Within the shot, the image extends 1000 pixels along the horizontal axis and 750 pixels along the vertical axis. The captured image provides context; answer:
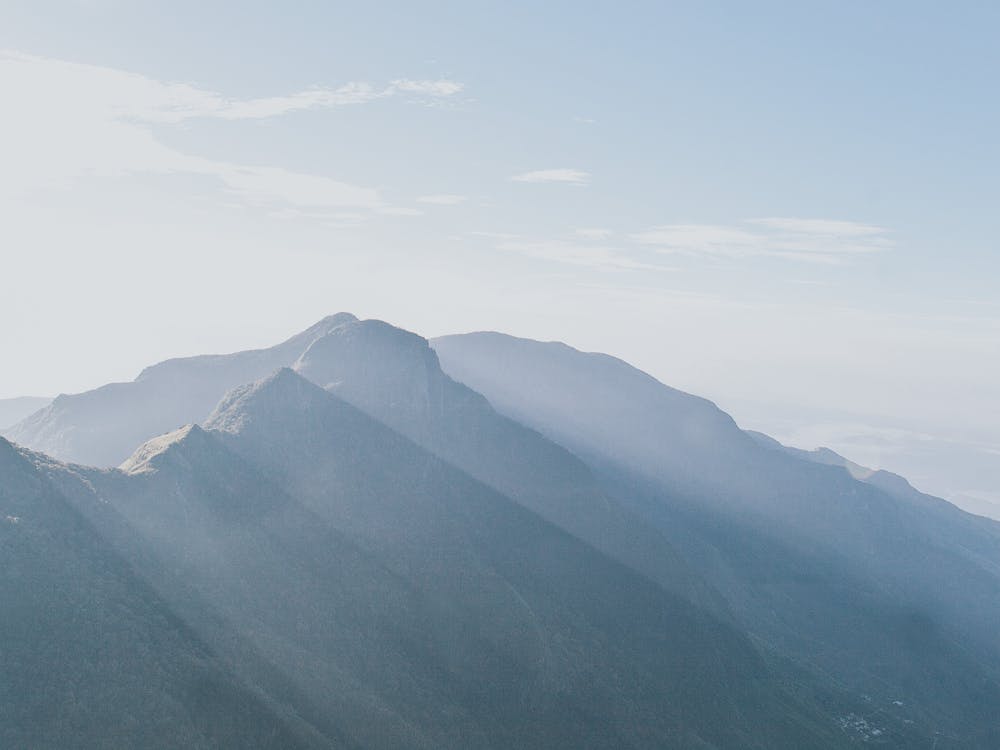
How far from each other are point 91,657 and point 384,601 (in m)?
52.9

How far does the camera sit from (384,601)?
398 feet

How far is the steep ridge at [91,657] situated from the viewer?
69688mm

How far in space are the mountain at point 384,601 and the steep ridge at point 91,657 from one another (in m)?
0.60

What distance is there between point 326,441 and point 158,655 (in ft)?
225

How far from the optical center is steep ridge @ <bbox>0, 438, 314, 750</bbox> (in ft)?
229

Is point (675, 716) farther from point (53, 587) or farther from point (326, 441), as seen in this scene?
point (53, 587)

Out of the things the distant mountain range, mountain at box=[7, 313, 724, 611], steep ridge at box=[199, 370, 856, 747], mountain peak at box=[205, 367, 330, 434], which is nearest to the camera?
the distant mountain range

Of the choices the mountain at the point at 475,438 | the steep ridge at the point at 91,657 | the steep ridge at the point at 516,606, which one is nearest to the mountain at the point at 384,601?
the steep ridge at the point at 516,606

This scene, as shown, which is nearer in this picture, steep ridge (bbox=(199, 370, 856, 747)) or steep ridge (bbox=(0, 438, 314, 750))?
steep ridge (bbox=(0, 438, 314, 750))

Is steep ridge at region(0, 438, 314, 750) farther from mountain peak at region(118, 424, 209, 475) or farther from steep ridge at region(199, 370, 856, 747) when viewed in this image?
steep ridge at region(199, 370, 856, 747)

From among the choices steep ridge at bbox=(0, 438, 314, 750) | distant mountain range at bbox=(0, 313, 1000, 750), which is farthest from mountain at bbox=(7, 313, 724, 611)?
steep ridge at bbox=(0, 438, 314, 750)

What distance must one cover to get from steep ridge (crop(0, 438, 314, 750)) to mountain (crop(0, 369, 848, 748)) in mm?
600

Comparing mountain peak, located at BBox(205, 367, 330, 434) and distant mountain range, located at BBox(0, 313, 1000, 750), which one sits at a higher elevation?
mountain peak, located at BBox(205, 367, 330, 434)

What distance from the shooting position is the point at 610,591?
158 meters
